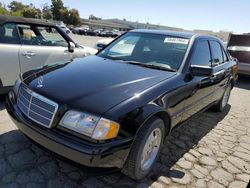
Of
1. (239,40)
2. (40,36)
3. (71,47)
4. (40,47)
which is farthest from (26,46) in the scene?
(239,40)

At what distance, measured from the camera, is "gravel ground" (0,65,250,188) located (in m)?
2.67

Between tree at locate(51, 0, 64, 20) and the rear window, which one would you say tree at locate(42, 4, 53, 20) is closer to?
tree at locate(51, 0, 64, 20)

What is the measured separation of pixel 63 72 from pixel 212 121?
10.7ft

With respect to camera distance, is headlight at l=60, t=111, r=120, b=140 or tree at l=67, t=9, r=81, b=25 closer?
headlight at l=60, t=111, r=120, b=140

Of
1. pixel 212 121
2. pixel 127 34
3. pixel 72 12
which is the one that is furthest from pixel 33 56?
pixel 72 12

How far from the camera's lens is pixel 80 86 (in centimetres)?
268

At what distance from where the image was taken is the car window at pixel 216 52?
441cm

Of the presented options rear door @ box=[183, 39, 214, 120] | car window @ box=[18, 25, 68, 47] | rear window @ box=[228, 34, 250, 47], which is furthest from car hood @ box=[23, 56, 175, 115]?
rear window @ box=[228, 34, 250, 47]

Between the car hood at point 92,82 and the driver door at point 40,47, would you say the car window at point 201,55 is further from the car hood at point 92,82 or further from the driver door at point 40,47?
the driver door at point 40,47

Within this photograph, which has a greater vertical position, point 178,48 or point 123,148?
point 178,48

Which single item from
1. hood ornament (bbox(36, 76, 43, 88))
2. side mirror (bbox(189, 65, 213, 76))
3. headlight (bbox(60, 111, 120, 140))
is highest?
side mirror (bbox(189, 65, 213, 76))

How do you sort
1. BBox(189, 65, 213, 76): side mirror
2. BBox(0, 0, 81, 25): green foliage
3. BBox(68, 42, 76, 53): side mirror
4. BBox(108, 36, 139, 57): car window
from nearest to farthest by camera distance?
BBox(189, 65, 213, 76): side mirror < BBox(108, 36, 139, 57): car window < BBox(68, 42, 76, 53): side mirror < BBox(0, 0, 81, 25): green foliage

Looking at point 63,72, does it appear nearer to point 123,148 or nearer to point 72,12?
point 123,148

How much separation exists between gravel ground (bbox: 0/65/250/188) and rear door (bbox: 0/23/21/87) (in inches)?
22.2
